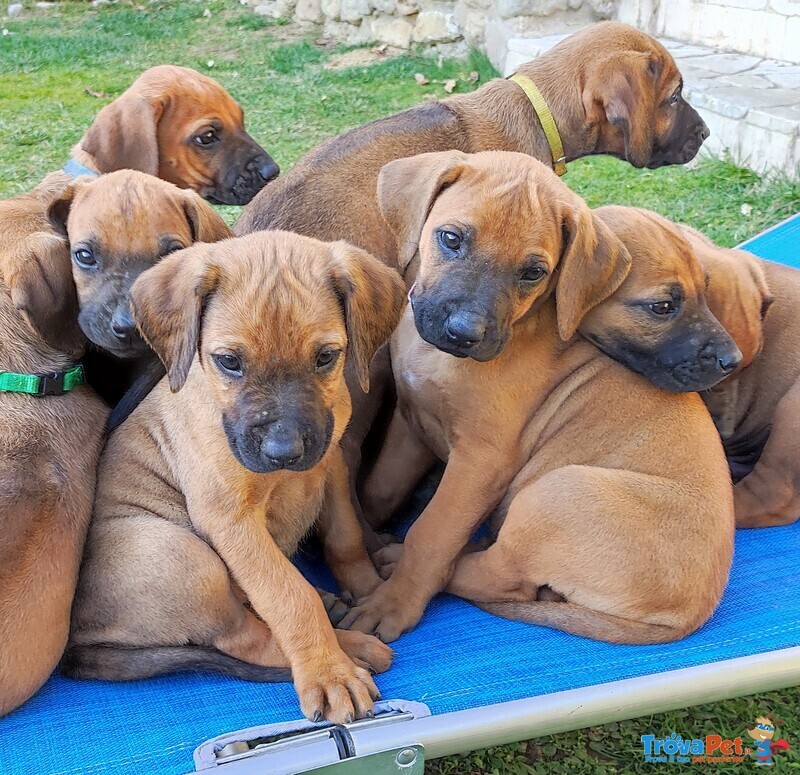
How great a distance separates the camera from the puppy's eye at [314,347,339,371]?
3078 millimetres

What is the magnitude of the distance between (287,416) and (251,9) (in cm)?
1684

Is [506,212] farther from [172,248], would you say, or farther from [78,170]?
[78,170]

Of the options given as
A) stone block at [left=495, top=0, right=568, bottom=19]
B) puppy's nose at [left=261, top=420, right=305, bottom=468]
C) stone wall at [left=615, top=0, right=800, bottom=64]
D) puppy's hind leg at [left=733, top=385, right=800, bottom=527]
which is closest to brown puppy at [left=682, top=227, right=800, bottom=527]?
puppy's hind leg at [left=733, top=385, right=800, bottom=527]

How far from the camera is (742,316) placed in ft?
13.8

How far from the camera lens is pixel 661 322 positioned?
3850mm

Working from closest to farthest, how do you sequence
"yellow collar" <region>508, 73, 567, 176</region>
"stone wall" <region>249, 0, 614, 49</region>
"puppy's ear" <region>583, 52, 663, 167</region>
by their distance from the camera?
"puppy's ear" <region>583, 52, 663, 167</region> → "yellow collar" <region>508, 73, 567, 176</region> → "stone wall" <region>249, 0, 614, 49</region>

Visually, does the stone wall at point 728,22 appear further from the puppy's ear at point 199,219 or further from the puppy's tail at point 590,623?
the puppy's tail at point 590,623

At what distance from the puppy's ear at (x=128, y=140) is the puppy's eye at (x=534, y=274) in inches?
88.5

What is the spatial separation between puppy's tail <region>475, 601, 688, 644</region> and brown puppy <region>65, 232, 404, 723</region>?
Answer: 22.1 inches

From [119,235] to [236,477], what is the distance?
1119 mm

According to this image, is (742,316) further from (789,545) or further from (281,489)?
(281,489)

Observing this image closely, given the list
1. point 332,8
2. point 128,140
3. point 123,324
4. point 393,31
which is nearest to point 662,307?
point 123,324

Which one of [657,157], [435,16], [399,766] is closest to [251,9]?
[435,16]

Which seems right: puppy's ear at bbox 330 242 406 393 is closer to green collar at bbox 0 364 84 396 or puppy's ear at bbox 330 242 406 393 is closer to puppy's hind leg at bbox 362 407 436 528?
puppy's hind leg at bbox 362 407 436 528
